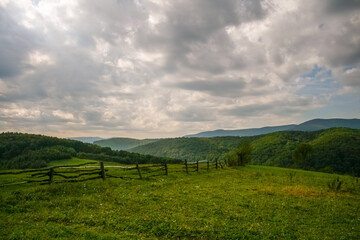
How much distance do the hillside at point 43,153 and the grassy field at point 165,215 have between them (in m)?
83.7

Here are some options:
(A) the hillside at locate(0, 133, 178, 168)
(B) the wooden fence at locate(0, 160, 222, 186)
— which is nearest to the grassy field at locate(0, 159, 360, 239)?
(B) the wooden fence at locate(0, 160, 222, 186)

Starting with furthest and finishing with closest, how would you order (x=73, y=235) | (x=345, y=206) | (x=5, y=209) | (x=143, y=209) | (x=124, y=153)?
(x=124, y=153)
(x=345, y=206)
(x=143, y=209)
(x=5, y=209)
(x=73, y=235)

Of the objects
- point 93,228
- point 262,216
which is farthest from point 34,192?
point 262,216

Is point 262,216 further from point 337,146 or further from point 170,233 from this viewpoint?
point 337,146

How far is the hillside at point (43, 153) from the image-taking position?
320ft

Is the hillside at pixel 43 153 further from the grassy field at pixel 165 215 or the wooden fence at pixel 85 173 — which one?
the grassy field at pixel 165 215

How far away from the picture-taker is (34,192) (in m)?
15.5

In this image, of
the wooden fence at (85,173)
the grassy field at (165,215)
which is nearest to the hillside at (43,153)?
the wooden fence at (85,173)

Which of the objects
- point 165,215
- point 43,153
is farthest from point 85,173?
point 43,153

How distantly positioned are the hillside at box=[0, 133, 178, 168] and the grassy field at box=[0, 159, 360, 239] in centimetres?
8373

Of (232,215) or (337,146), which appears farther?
(337,146)

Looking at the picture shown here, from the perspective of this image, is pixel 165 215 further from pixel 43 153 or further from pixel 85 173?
pixel 43 153

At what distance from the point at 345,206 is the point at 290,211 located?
543cm

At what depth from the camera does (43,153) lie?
348 feet
